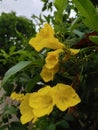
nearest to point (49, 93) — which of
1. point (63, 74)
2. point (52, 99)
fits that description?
point (52, 99)

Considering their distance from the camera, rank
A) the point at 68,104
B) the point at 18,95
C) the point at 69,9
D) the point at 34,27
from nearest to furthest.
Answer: the point at 68,104 < the point at 18,95 < the point at 34,27 < the point at 69,9

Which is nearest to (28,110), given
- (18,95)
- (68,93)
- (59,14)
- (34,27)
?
(68,93)

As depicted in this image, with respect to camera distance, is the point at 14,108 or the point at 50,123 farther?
the point at 14,108

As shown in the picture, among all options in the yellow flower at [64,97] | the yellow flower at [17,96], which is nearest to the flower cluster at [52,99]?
the yellow flower at [64,97]

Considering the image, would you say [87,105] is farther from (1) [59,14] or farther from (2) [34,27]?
(2) [34,27]

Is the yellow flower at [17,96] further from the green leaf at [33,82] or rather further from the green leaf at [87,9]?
the green leaf at [87,9]

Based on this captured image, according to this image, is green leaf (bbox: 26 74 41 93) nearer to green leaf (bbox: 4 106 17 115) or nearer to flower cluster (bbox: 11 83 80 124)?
flower cluster (bbox: 11 83 80 124)
